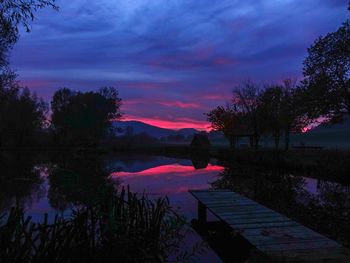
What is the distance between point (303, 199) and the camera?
22500 millimetres

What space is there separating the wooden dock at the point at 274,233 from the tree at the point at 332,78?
2646cm

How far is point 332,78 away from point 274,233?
106ft

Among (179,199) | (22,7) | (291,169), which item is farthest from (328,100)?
(22,7)

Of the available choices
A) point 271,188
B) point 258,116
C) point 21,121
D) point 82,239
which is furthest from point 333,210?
point 21,121

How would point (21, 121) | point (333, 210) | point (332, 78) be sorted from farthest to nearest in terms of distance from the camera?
point (21, 121), point (332, 78), point (333, 210)

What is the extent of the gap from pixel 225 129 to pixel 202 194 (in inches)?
2340

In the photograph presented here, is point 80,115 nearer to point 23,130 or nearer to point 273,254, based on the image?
point 23,130

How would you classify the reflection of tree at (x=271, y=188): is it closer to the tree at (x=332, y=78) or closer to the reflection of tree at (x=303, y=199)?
the reflection of tree at (x=303, y=199)

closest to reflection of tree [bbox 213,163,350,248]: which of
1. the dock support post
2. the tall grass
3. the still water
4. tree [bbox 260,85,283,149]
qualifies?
the still water

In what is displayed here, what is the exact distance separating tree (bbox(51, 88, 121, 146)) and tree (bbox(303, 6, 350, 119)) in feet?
220

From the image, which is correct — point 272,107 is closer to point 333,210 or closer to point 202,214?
point 333,210

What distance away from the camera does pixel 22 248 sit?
5797 mm

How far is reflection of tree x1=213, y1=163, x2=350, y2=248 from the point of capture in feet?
51.7

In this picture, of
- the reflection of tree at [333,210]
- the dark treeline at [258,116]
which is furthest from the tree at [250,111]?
the reflection of tree at [333,210]
